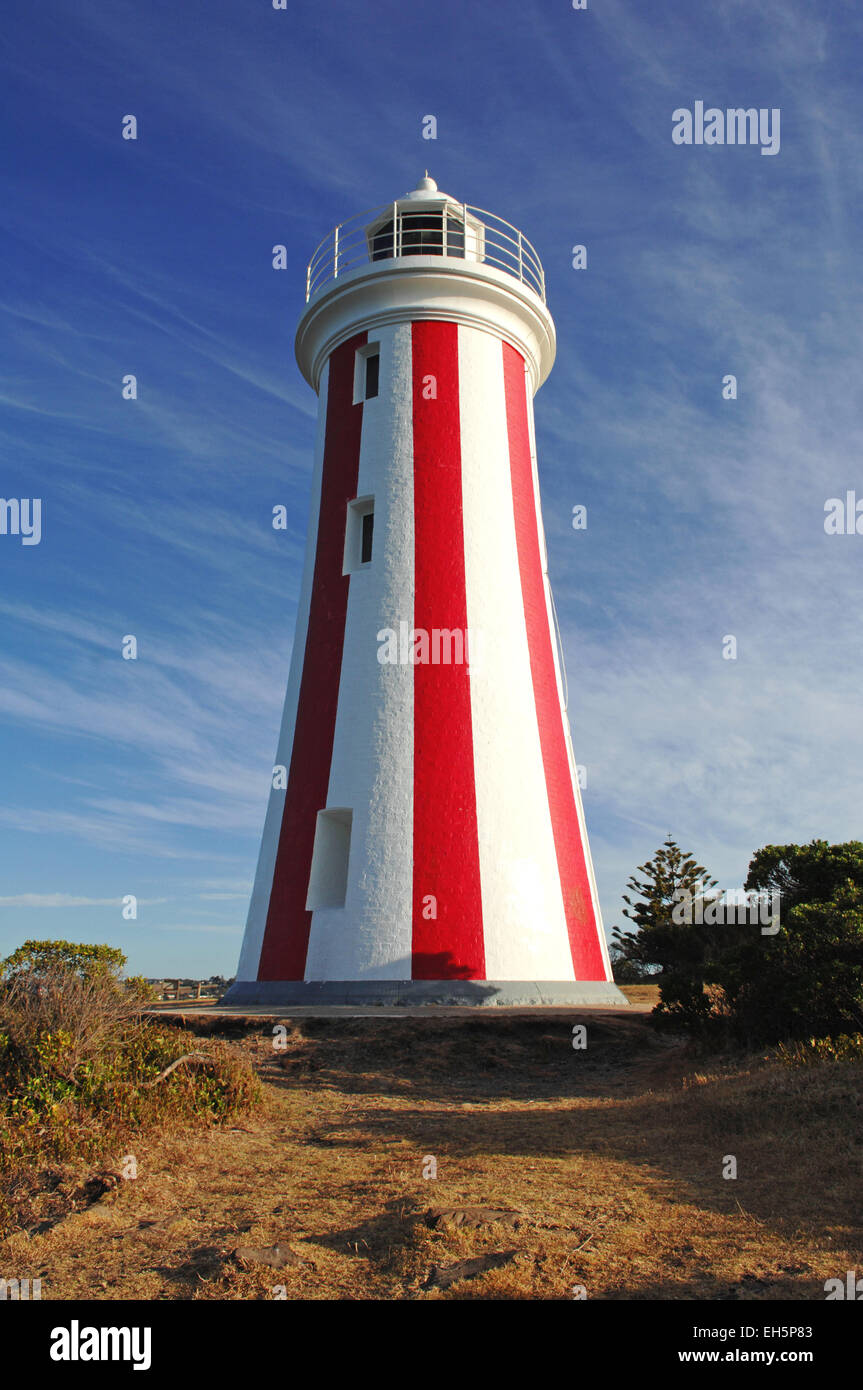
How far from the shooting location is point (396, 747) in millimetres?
17422

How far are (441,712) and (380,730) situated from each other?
1.18 meters

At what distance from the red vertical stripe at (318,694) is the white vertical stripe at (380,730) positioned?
0.89ft

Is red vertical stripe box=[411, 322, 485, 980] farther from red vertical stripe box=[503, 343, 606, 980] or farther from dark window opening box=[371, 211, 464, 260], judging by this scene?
dark window opening box=[371, 211, 464, 260]

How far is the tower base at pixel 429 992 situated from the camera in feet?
51.8

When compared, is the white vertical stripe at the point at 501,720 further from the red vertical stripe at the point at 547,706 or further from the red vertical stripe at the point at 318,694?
the red vertical stripe at the point at 318,694

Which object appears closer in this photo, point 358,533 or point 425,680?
point 425,680

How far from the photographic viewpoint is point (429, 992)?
51.9 ft

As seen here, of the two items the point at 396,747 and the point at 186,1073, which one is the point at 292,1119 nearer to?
the point at 186,1073

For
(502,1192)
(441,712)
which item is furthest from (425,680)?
(502,1192)

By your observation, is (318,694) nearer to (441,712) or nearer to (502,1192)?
(441,712)

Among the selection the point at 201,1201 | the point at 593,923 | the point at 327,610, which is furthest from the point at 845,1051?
the point at 327,610

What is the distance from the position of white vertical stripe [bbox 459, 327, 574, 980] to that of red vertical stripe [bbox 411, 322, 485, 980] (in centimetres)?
20

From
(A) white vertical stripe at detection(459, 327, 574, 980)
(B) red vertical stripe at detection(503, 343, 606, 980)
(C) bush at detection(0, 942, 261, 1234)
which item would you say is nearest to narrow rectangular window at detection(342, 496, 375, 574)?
(A) white vertical stripe at detection(459, 327, 574, 980)

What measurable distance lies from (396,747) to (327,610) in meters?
3.46
